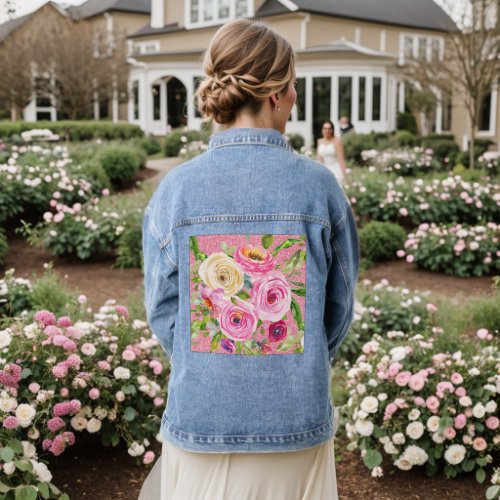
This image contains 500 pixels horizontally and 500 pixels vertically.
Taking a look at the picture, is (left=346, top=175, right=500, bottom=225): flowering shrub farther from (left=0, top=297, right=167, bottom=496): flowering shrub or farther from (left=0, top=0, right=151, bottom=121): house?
(left=0, top=0, right=151, bottom=121): house

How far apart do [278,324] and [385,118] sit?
2593cm

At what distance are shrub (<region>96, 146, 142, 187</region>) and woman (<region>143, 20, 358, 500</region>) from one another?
13.2m

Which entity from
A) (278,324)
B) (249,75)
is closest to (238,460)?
(278,324)

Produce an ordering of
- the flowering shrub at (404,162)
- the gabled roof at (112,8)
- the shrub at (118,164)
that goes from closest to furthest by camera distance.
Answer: the shrub at (118,164)
the flowering shrub at (404,162)
the gabled roof at (112,8)

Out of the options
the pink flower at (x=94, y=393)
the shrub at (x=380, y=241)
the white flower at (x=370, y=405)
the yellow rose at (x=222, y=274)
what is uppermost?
the yellow rose at (x=222, y=274)

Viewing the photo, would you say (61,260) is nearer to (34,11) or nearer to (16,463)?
(16,463)

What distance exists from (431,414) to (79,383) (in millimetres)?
1751

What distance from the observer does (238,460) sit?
5.98ft

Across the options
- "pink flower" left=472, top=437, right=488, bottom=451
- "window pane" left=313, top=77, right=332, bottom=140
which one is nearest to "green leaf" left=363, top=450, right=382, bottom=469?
"pink flower" left=472, top=437, right=488, bottom=451

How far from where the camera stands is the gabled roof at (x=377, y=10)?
27062 millimetres

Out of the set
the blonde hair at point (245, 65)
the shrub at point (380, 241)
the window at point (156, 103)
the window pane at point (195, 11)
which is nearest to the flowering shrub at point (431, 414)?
the blonde hair at point (245, 65)

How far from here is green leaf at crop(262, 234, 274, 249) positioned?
1785 mm

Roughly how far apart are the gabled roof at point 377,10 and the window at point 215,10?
82 centimetres

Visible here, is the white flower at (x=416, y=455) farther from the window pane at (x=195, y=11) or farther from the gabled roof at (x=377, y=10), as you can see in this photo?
the window pane at (x=195, y=11)
